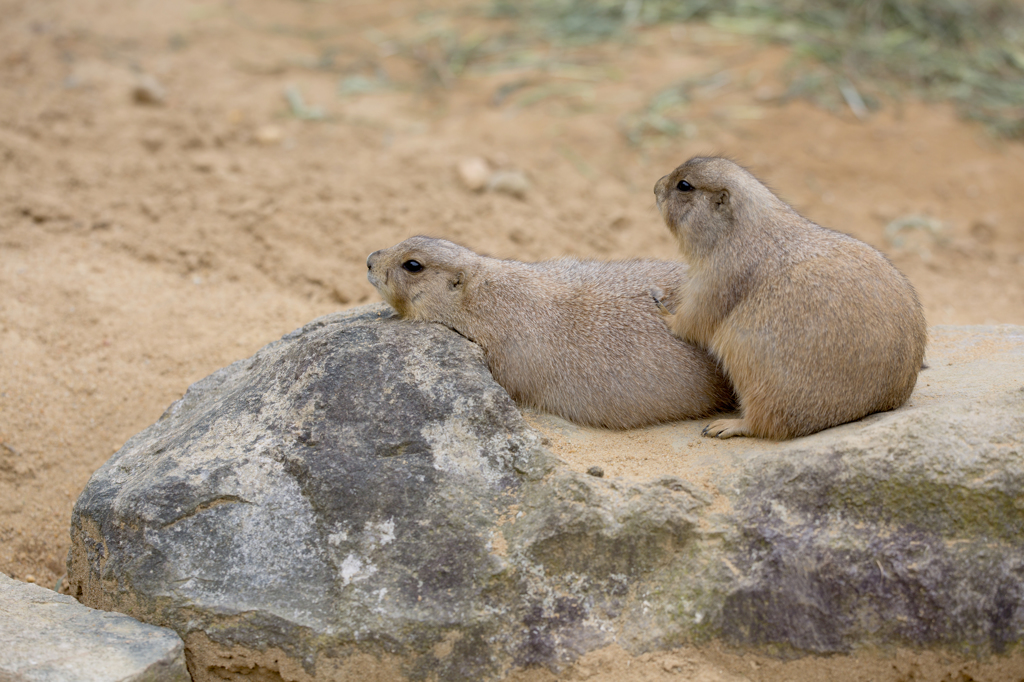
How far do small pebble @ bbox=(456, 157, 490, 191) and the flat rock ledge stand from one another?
5710mm

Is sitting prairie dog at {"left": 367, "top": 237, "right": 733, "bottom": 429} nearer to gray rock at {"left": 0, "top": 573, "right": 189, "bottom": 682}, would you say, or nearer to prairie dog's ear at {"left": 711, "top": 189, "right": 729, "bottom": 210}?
prairie dog's ear at {"left": 711, "top": 189, "right": 729, "bottom": 210}

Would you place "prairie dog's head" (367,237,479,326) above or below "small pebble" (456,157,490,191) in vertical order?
above

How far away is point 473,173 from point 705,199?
5305mm

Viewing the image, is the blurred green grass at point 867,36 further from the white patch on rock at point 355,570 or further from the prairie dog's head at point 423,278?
the white patch on rock at point 355,570

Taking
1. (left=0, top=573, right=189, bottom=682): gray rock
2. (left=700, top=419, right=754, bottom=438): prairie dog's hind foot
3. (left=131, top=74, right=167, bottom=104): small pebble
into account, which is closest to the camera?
(left=0, top=573, right=189, bottom=682): gray rock

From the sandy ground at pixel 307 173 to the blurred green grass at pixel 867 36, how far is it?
1.13 ft

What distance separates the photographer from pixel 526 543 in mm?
4039

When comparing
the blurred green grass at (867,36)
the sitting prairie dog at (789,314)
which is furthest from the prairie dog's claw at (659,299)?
the blurred green grass at (867,36)

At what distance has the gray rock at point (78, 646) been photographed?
3.71 metres

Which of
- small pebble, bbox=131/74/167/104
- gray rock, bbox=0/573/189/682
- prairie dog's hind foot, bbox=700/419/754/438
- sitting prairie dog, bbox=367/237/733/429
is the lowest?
gray rock, bbox=0/573/189/682

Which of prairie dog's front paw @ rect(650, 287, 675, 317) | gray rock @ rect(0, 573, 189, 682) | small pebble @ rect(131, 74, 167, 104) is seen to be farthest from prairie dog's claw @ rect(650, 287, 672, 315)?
small pebble @ rect(131, 74, 167, 104)

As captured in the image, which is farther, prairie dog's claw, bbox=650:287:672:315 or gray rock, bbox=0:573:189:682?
prairie dog's claw, bbox=650:287:672:315

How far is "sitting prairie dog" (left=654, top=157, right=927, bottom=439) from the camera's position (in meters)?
4.29

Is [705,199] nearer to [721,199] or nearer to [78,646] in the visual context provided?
[721,199]
